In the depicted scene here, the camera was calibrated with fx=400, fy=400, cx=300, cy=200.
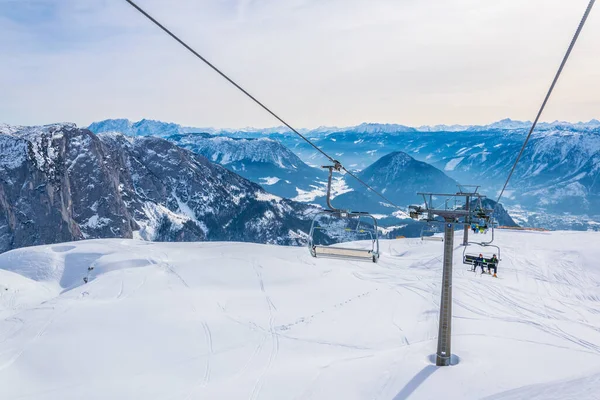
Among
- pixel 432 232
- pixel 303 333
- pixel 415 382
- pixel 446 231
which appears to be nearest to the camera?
pixel 446 231

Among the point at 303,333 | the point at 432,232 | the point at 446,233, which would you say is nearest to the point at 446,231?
the point at 446,233

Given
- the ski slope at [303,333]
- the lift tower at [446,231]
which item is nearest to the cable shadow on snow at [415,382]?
the ski slope at [303,333]

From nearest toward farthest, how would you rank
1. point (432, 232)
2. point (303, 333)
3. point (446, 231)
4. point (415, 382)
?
point (446, 231), point (415, 382), point (303, 333), point (432, 232)

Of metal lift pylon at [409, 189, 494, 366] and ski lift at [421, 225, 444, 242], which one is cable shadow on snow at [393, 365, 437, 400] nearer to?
metal lift pylon at [409, 189, 494, 366]

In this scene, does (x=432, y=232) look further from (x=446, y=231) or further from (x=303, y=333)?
(x=446, y=231)

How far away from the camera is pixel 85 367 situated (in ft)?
80.3

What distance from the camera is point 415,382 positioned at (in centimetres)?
1827

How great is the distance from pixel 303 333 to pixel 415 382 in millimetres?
12931

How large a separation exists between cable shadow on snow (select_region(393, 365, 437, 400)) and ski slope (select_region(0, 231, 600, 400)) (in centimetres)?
7

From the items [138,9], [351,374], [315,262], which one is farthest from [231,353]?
Result: [315,262]

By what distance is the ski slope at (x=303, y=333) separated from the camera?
19.8 metres

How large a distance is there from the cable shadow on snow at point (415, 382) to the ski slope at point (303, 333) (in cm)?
7

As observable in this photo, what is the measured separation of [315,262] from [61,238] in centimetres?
17056

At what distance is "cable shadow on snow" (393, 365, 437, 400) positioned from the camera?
17.7 meters
